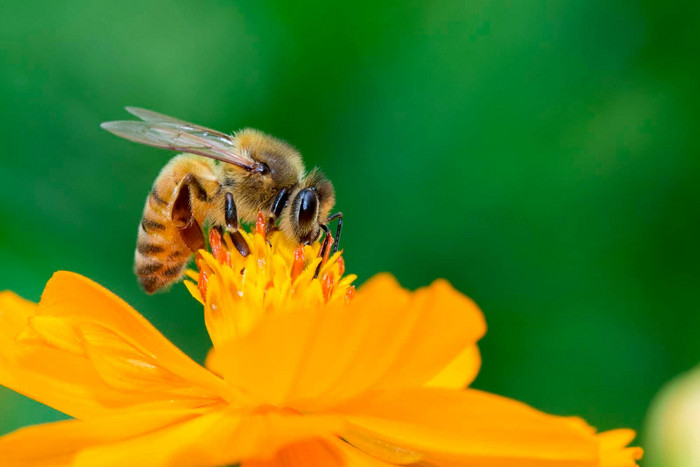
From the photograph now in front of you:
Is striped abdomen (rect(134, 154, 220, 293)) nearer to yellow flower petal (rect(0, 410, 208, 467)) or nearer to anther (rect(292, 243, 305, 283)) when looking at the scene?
anther (rect(292, 243, 305, 283))

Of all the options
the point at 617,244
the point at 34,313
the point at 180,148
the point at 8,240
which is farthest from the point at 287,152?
the point at 617,244

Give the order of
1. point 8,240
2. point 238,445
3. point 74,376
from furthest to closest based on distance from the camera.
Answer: point 8,240 → point 74,376 → point 238,445

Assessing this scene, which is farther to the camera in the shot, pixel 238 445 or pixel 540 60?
pixel 540 60

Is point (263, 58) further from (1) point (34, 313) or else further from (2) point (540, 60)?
(1) point (34, 313)

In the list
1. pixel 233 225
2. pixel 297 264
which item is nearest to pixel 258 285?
pixel 297 264

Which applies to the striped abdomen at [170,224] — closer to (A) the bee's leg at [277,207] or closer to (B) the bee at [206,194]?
(B) the bee at [206,194]

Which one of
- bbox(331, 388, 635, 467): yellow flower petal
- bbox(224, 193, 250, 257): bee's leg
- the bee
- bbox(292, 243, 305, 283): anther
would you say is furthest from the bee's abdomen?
bbox(331, 388, 635, 467): yellow flower petal

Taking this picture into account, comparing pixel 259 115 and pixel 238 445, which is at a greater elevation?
pixel 259 115

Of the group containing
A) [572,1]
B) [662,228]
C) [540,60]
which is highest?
[572,1]

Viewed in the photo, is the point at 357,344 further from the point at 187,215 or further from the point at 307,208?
the point at 187,215
